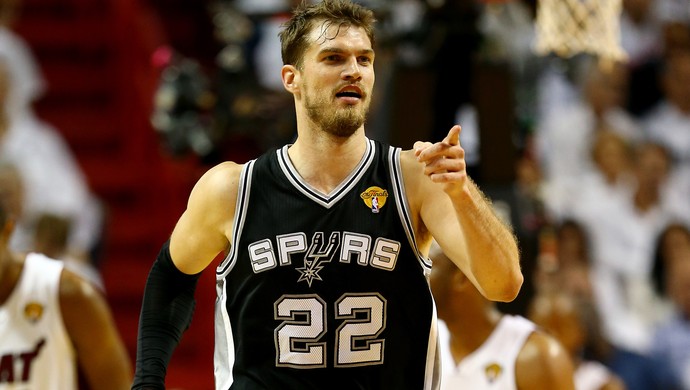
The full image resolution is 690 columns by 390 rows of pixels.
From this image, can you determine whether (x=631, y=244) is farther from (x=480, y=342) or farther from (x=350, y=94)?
(x=350, y=94)

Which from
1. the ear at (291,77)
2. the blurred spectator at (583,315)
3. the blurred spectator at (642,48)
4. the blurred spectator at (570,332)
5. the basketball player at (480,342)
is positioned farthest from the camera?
the blurred spectator at (642,48)

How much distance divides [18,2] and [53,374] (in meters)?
6.31

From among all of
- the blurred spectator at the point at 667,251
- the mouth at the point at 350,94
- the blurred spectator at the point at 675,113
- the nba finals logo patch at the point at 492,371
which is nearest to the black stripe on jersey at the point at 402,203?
the mouth at the point at 350,94

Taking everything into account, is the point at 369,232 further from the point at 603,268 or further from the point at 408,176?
the point at 603,268

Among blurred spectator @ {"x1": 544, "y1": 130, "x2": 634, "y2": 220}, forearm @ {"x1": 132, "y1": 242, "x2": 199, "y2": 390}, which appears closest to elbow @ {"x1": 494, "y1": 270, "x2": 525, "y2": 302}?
forearm @ {"x1": 132, "y1": 242, "x2": 199, "y2": 390}

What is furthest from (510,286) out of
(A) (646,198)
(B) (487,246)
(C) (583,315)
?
(A) (646,198)

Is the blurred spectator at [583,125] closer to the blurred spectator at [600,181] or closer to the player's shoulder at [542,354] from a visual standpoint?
the blurred spectator at [600,181]

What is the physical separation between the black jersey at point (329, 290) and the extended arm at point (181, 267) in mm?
84

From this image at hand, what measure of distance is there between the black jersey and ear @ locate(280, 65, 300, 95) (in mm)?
328

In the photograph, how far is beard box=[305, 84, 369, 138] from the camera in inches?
151

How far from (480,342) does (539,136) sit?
460 centimetres

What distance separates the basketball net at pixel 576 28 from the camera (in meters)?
7.39

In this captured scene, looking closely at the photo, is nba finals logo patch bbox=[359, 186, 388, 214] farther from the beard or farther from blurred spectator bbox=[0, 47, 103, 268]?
blurred spectator bbox=[0, 47, 103, 268]

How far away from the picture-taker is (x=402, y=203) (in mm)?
3842
